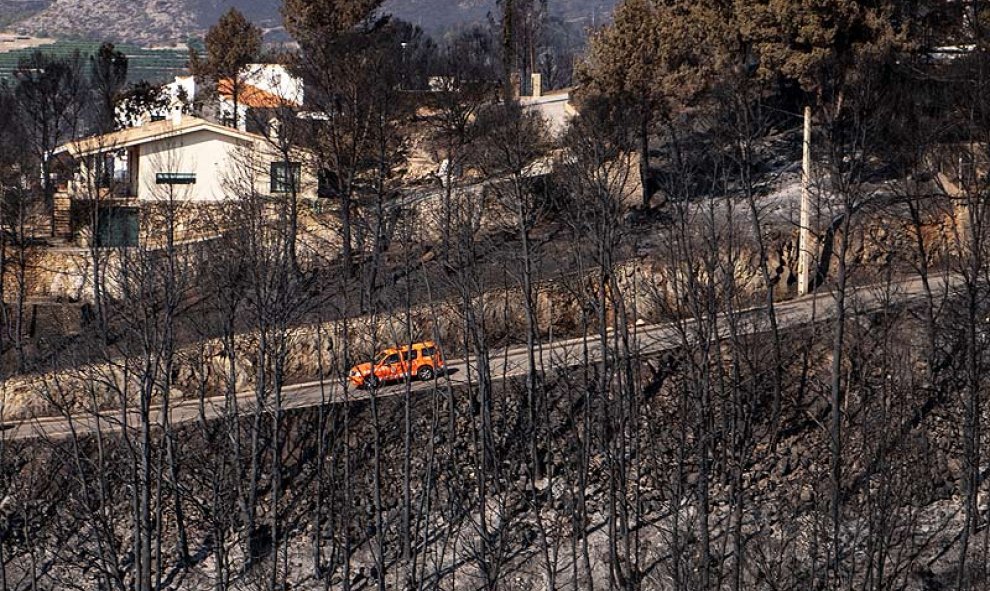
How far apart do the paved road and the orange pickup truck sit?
0.23m

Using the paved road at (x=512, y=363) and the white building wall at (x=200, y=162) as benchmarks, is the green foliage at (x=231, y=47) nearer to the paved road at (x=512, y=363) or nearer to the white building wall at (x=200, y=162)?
the white building wall at (x=200, y=162)

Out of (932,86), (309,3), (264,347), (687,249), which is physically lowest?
(264,347)

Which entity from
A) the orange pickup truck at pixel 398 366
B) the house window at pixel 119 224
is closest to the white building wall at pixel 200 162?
the house window at pixel 119 224

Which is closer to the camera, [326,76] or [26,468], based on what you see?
[26,468]

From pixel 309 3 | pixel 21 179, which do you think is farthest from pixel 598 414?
pixel 21 179

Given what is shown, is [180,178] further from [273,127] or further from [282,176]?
[282,176]

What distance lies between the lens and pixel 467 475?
24984mm

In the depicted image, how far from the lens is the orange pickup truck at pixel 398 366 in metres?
26.8

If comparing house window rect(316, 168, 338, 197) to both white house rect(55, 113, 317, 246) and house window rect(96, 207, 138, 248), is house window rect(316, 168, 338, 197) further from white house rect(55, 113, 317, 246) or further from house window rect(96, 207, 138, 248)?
house window rect(96, 207, 138, 248)

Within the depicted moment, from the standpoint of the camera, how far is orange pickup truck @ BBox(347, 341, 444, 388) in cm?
2678

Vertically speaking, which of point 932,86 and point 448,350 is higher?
point 932,86

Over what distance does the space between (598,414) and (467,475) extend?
2.60m

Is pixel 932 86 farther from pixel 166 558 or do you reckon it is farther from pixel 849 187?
pixel 166 558

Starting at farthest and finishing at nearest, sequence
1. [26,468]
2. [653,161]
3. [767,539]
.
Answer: [653,161] < [26,468] < [767,539]
